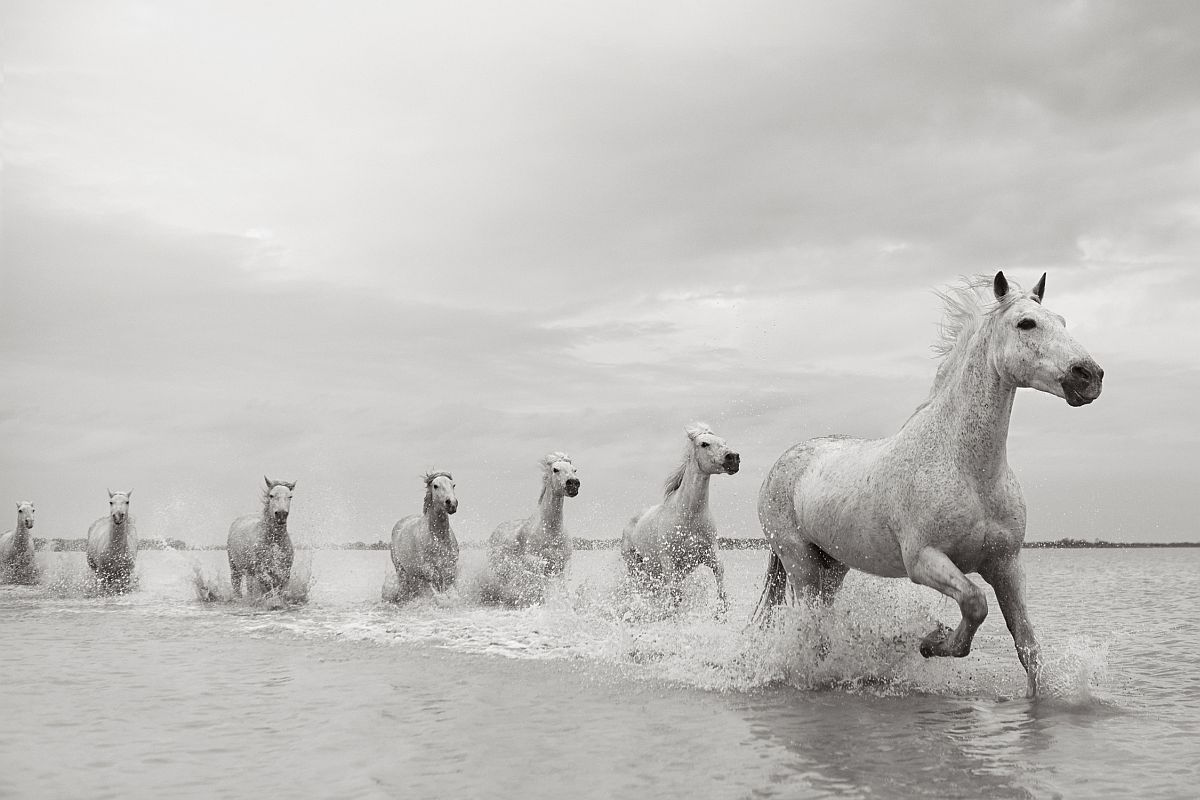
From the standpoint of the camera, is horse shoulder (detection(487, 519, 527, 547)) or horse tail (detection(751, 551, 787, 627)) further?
horse shoulder (detection(487, 519, 527, 547))

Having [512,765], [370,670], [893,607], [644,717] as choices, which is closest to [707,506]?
[893,607]

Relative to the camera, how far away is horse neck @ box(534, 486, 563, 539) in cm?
1469

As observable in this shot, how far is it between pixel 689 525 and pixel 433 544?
5.47 m

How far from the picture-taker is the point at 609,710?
6965mm

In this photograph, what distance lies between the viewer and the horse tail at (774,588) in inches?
357

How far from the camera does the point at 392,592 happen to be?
16750 millimetres

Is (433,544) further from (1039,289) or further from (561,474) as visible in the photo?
(1039,289)

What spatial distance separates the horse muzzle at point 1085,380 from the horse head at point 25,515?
24.0 meters

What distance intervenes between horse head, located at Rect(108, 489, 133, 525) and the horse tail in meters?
14.7

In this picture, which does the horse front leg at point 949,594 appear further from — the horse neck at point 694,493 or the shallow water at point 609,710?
the horse neck at point 694,493

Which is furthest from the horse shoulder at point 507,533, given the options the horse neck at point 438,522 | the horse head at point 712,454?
the horse head at point 712,454

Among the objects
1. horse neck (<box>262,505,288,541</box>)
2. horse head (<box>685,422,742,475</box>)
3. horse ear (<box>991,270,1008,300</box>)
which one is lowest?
horse neck (<box>262,505,288,541</box>)

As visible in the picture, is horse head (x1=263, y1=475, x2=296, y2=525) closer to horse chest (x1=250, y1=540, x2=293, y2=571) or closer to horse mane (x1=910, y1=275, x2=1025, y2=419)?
horse chest (x1=250, y1=540, x2=293, y2=571)

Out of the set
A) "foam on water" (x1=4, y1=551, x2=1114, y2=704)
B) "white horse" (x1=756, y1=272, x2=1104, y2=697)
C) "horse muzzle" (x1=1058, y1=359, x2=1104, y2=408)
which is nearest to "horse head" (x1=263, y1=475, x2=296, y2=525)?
"foam on water" (x1=4, y1=551, x2=1114, y2=704)
